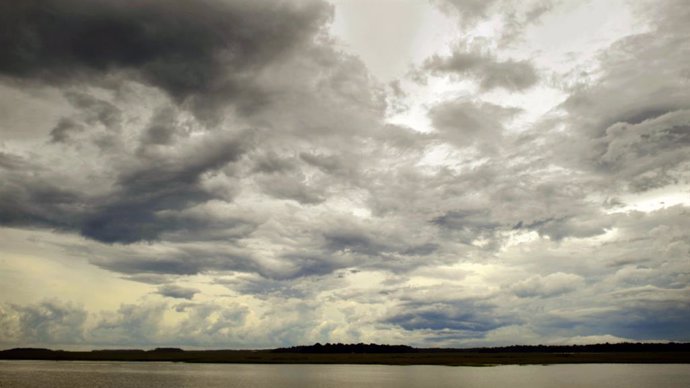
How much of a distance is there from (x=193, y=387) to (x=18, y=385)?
28.7 meters

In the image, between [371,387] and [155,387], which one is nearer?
[155,387]

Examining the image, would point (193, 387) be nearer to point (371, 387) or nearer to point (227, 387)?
point (227, 387)

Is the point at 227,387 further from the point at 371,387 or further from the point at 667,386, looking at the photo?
the point at 667,386

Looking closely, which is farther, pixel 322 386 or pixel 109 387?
pixel 322 386

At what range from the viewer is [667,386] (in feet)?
267

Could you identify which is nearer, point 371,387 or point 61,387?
point 61,387

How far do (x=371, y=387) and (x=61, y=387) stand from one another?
167 ft

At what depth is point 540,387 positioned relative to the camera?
81062 millimetres

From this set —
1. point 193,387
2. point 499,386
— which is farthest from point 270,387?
point 499,386

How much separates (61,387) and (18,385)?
29.2 ft

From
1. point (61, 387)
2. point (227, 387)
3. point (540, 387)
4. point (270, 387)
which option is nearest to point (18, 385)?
point (61, 387)

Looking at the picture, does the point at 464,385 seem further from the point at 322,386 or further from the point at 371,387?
the point at 322,386

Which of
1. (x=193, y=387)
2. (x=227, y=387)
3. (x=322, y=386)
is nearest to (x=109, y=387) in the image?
(x=193, y=387)

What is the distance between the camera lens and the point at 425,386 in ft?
270
